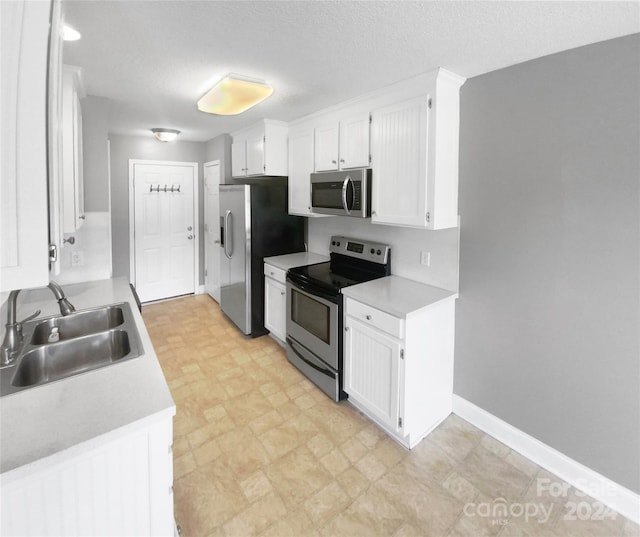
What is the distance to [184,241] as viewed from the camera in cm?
523

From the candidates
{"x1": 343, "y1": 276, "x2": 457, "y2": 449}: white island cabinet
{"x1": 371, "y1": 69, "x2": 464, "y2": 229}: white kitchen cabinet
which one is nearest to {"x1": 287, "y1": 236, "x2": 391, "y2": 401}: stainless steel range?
{"x1": 343, "y1": 276, "x2": 457, "y2": 449}: white island cabinet

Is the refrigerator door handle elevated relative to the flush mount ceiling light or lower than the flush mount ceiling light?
lower

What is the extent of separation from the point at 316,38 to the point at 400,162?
95 centimetres

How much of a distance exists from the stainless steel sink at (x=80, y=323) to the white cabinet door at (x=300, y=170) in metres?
1.87

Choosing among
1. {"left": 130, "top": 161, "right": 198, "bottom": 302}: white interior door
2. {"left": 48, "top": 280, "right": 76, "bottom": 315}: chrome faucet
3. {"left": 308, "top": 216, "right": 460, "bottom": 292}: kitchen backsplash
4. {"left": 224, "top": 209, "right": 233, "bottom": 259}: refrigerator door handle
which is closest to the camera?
{"left": 48, "top": 280, "right": 76, "bottom": 315}: chrome faucet

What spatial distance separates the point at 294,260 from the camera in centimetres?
356

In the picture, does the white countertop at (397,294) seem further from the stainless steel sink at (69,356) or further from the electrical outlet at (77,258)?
the electrical outlet at (77,258)

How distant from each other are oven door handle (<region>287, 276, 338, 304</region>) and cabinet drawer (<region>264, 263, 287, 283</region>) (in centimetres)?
19

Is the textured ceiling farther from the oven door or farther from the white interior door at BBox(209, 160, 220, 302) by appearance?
the white interior door at BBox(209, 160, 220, 302)

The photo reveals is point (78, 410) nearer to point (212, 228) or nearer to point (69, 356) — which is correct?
point (69, 356)

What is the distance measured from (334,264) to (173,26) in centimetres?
219

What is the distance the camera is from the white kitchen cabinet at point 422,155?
7.13ft

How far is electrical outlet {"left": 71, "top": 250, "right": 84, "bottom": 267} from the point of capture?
2650 mm

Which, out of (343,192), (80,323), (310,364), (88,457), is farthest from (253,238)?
(88,457)
